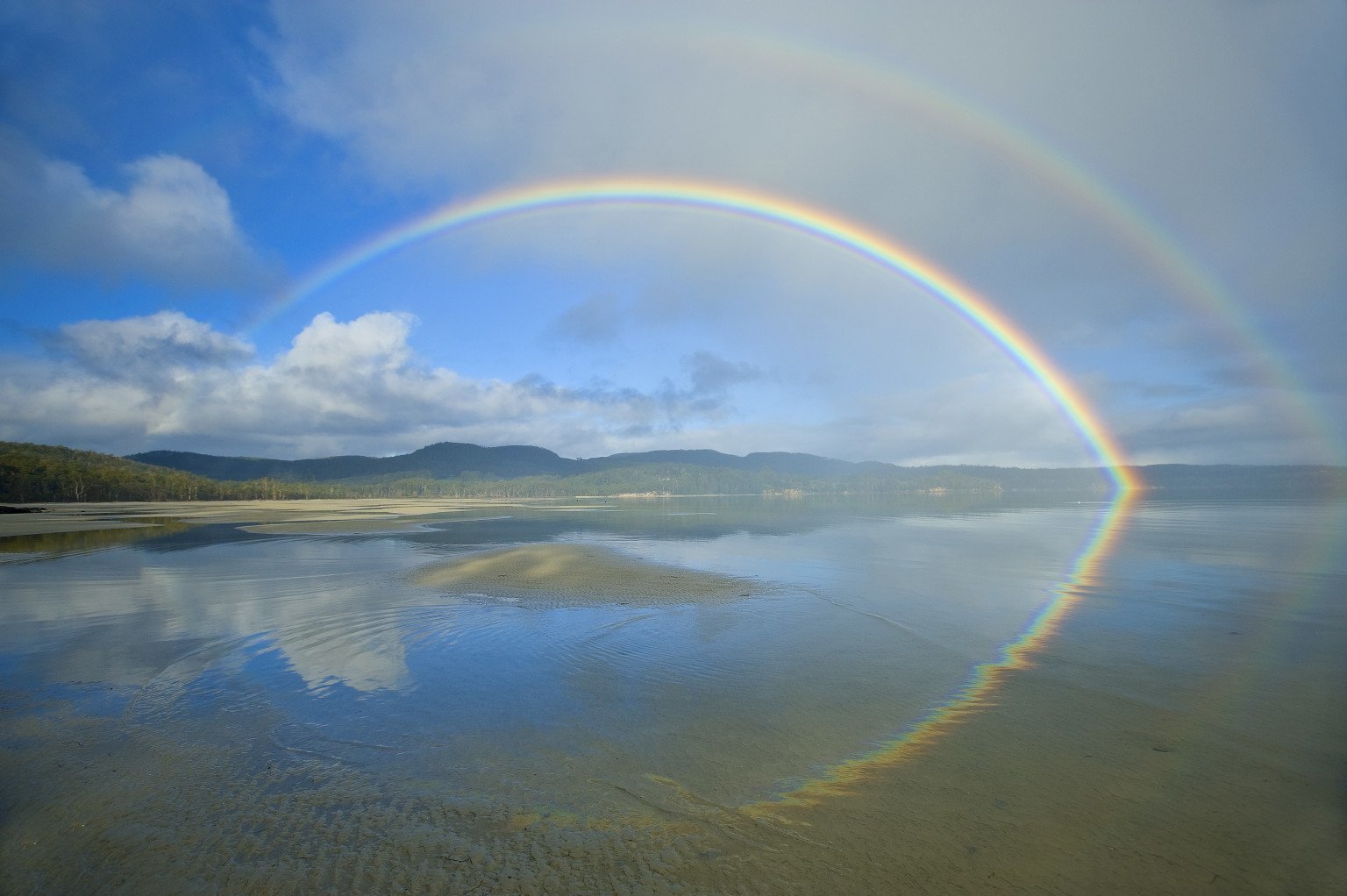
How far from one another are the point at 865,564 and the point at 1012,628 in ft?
40.8

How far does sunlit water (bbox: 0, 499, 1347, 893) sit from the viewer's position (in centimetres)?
583

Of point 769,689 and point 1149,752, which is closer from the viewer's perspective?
point 1149,752

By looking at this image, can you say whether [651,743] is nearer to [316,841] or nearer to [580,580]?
[316,841]

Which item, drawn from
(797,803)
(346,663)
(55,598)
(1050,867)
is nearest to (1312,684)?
(1050,867)

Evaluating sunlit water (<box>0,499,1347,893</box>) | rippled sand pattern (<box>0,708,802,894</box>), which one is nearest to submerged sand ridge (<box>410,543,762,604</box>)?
sunlit water (<box>0,499,1347,893</box>)

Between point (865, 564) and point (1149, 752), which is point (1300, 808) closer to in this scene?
point (1149, 752)

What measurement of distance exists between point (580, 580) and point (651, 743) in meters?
15.1

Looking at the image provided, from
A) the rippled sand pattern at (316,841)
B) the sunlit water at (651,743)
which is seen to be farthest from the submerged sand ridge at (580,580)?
the rippled sand pattern at (316,841)

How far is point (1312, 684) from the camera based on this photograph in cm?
1155

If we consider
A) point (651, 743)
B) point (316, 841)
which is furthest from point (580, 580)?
point (316, 841)

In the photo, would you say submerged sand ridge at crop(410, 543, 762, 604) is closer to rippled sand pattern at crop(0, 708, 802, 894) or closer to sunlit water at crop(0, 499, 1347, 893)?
sunlit water at crop(0, 499, 1347, 893)

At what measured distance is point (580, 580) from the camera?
23.4 metres

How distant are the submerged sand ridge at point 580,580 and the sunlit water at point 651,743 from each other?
3.27 ft

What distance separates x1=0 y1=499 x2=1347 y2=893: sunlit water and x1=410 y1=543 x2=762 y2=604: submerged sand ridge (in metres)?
1.00
